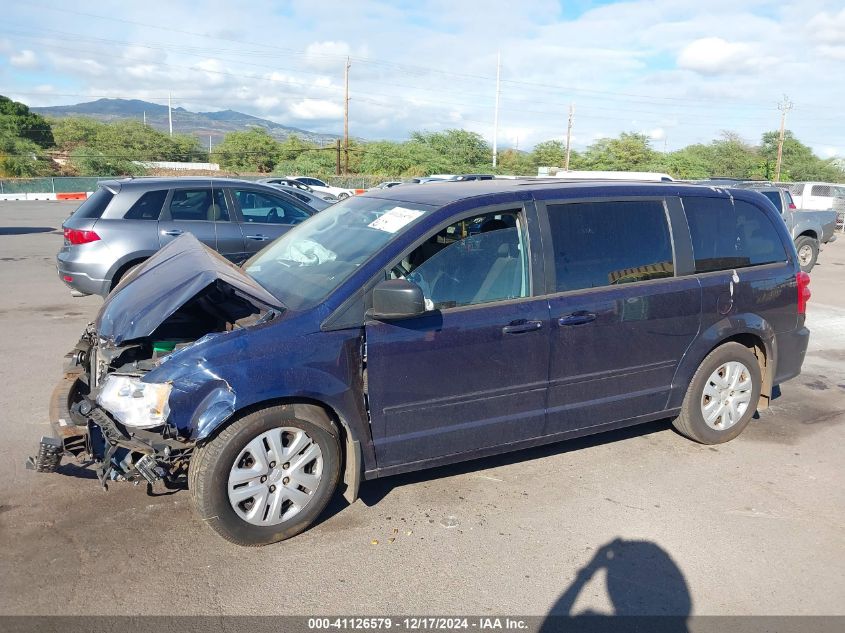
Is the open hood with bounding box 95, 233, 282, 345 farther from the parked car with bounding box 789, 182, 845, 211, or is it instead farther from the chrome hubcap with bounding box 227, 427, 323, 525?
the parked car with bounding box 789, 182, 845, 211

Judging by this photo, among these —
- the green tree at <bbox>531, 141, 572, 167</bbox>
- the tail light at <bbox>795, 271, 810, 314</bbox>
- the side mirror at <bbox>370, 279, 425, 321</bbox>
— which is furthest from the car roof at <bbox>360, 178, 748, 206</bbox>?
the green tree at <bbox>531, 141, 572, 167</bbox>

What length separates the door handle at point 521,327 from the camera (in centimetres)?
394

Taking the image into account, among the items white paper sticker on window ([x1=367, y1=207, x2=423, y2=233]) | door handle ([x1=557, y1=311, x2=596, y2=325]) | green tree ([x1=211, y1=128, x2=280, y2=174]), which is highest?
green tree ([x1=211, y1=128, x2=280, y2=174])

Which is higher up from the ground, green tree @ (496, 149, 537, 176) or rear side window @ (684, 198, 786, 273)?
green tree @ (496, 149, 537, 176)

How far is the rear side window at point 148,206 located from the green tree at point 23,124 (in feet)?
180

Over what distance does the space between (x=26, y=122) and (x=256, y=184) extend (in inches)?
2350

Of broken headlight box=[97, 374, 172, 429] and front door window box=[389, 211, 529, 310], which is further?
front door window box=[389, 211, 529, 310]

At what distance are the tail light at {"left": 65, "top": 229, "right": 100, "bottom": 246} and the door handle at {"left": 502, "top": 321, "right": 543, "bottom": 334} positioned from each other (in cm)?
585

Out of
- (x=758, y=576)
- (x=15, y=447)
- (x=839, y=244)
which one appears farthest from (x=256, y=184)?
(x=839, y=244)

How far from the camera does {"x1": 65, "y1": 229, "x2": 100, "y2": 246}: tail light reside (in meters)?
7.91

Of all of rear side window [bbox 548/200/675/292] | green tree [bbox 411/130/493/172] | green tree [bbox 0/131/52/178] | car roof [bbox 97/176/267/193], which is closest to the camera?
rear side window [bbox 548/200/675/292]

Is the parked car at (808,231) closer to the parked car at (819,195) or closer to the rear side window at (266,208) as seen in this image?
the rear side window at (266,208)

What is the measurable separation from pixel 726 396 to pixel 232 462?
3535 mm

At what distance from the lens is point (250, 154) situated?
60.7 m
